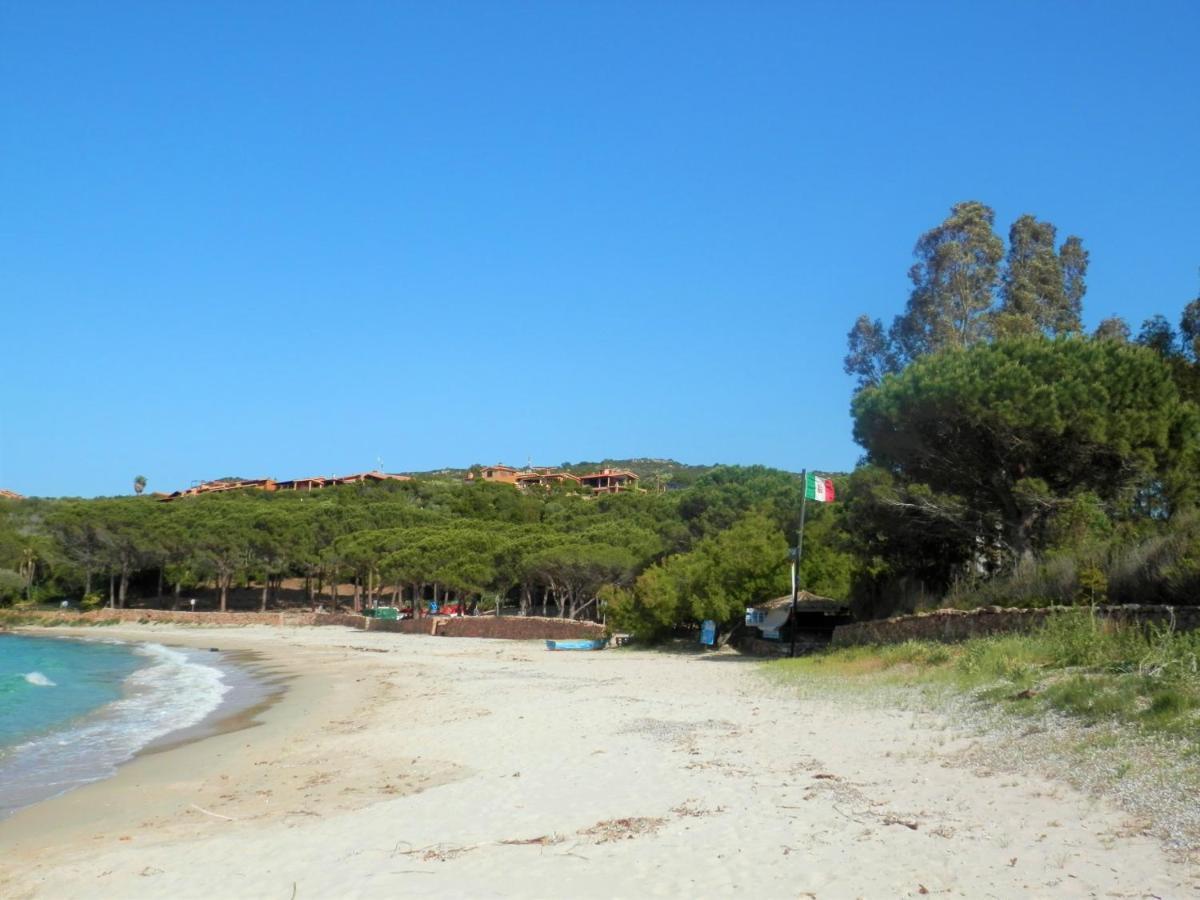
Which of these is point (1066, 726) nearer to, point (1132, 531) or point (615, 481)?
point (1132, 531)

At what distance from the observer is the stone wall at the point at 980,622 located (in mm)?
14039

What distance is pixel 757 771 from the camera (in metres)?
10.2

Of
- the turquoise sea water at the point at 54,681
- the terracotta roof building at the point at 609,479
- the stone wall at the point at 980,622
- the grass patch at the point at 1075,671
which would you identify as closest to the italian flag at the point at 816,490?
the stone wall at the point at 980,622

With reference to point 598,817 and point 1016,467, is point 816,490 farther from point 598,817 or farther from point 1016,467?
point 598,817

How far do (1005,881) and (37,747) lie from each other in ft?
56.0

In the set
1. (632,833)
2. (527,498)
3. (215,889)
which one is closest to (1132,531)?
(632,833)

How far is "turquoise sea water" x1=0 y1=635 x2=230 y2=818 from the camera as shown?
14844mm

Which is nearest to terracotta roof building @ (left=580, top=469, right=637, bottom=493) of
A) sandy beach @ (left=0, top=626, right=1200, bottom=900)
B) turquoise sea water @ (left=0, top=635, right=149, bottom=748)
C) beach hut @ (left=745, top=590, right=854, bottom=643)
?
turquoise sea water @ (left=0, top=635, right=149, bottom=748)

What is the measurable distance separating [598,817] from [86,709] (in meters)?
19.9

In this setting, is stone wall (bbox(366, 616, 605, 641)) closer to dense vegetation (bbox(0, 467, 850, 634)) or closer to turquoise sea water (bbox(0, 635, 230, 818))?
dense vegetation (bbox(0, 467, 850, 634))

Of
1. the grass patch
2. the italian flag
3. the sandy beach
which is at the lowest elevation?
the sandy beach

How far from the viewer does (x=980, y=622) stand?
18312mm

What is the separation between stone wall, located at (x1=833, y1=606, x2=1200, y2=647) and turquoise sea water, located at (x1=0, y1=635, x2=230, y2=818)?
14.6 meters

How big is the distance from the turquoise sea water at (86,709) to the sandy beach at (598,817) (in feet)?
3.31
